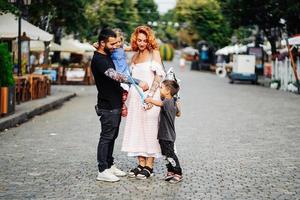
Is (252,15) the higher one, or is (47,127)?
(252,15)

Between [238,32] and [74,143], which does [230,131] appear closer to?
[74,143]

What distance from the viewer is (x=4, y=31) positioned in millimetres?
23719

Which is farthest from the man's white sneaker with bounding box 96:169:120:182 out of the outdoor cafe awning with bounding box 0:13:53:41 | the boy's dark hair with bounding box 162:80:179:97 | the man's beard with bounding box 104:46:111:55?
the outdoor cafe awning with bounding box 0:13:53:41

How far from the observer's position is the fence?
33656 millimetres

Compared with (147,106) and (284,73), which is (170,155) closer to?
(147,106)

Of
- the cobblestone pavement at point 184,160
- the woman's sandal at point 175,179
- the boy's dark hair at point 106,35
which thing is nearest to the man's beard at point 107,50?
the boy's dark hair at point 106,35

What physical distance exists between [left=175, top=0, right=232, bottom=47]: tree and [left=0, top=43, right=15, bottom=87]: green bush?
51877 millimetres

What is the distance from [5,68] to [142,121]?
8.36 m

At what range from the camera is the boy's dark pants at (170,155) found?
8.23 meters

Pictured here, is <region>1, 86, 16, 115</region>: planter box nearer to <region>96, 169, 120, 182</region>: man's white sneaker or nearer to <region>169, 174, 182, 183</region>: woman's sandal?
<region>96, 169, 120, 182</region>: man's white sneaker

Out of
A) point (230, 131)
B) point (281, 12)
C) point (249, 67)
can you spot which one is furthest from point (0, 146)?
point (249, 67)

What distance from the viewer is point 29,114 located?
17641 millimetres

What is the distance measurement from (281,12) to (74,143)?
88.0 feet

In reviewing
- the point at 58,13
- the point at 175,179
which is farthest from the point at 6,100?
the point at 58,13
